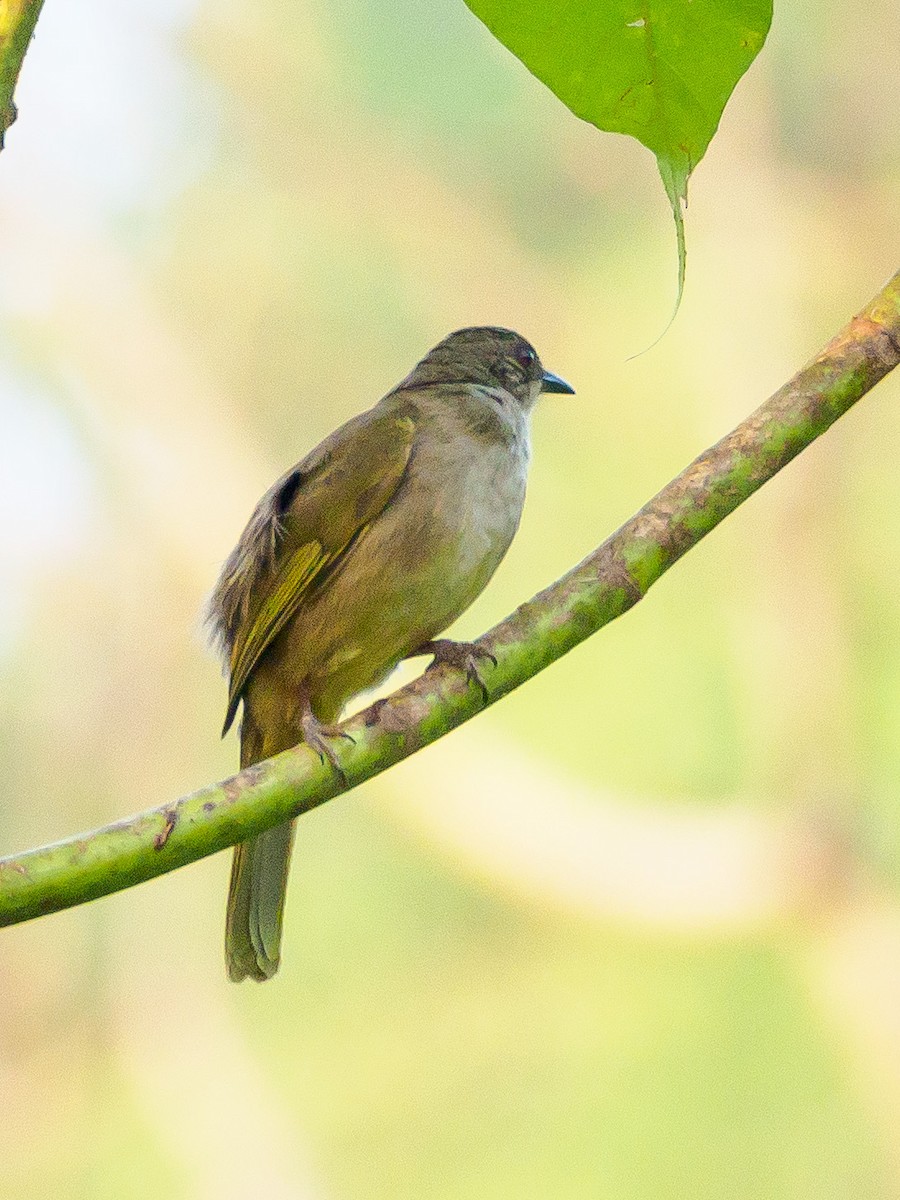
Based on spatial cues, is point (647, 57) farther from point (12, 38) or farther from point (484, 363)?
point (484, 363)

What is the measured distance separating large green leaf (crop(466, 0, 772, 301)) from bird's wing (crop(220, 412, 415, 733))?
187cm

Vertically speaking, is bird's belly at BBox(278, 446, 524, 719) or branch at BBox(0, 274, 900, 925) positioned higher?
branch at BBox(0, 274, 900, 925)

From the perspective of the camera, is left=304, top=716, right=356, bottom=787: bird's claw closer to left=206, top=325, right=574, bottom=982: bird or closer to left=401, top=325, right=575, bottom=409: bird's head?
left=206, top=325, right=574, bottom=982: bird

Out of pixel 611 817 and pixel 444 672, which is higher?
pixel 444 672

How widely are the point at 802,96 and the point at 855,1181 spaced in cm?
567

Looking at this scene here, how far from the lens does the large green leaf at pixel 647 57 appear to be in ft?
3.88

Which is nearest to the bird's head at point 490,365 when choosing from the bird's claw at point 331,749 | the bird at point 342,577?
the bird at point 342,577

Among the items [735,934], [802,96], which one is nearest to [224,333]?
[802,96]

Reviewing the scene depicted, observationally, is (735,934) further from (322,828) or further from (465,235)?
(465,235)

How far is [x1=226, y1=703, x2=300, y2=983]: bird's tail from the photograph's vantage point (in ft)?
9.41

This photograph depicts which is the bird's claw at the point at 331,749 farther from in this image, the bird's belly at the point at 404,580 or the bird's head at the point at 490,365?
the bird's head at the point at 490,365

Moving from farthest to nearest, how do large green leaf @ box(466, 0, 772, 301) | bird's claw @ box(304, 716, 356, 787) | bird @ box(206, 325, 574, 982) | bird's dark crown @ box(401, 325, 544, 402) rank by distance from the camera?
bird's dark crown @ box(401, 325, 544, 402)
bird @ box(206, 325, 574, 982)
bird's claw @ box(304, 716, 356, 787)
large green leaf @ box(466, 0, 772, 301)

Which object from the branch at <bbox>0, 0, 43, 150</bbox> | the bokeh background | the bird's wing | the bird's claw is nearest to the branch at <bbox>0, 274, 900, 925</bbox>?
the bird's claw

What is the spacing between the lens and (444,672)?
5.98ft
